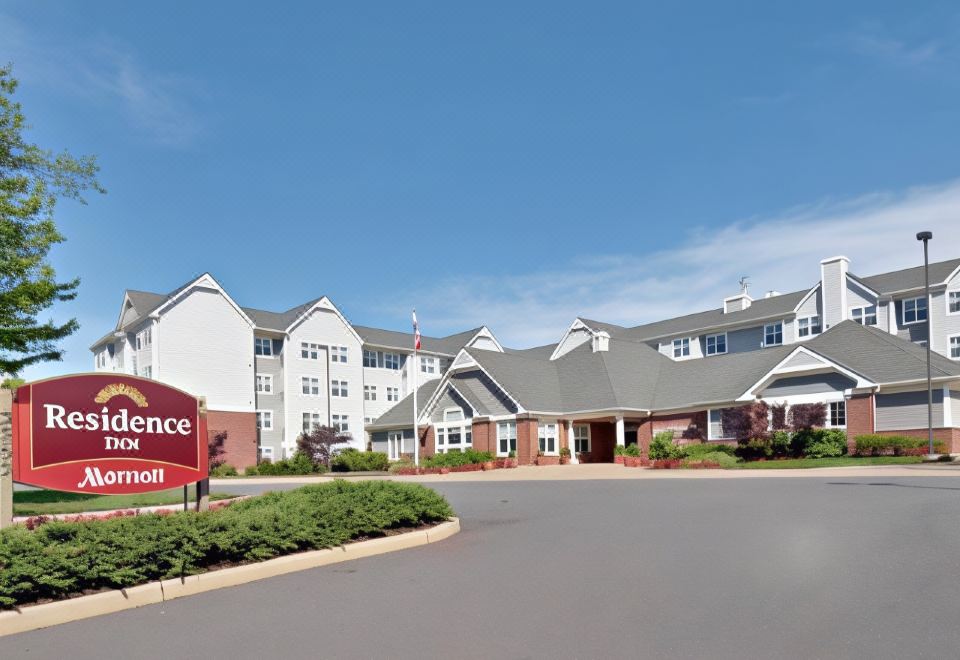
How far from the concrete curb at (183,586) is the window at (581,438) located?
30.9 metres

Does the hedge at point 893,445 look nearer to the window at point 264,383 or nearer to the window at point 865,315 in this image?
the window at point 865,315

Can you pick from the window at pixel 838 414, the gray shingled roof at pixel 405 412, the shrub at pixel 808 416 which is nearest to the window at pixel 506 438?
the gray shingled roof at pixel 405 412

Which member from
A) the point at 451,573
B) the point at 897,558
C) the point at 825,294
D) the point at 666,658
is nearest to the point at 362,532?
the point at 451,573

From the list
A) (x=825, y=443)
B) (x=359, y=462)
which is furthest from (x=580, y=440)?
(x=825, y=443)

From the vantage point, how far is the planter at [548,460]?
39.8m

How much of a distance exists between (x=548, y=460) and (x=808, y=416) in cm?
1279

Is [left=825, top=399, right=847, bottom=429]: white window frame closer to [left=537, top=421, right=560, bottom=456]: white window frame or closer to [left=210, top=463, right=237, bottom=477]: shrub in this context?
[left=537, top=421, right=560, bottom=456]: white window frame

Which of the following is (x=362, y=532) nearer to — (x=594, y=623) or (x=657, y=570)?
(x=657, y=570)

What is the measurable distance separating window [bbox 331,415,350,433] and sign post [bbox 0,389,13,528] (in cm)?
4240

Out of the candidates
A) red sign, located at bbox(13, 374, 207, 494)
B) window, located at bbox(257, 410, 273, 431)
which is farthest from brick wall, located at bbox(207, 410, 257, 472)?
red sign, located at bbox(13, 374, 207, 494)

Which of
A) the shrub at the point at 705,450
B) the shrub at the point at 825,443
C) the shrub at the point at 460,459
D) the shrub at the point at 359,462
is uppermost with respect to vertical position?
the shrub at the point at 825,443

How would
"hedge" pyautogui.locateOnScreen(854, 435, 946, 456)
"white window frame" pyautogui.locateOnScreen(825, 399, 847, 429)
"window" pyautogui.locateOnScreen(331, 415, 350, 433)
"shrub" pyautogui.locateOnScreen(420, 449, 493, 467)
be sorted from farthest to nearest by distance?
"window" pyautogui.locateOnScreen(331, 415, 350, 433), "shrub" pyautogui.locateOnScreen(420, 449, 493, 467), "white window frame" pyautogui.locateOnScreen(825, 399, 847, 429), "hedge" pyautogui.locateOnScreen(854, 435, 946, 456)

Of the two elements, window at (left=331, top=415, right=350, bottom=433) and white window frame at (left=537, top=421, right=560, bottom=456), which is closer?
white window frame at (left=537, top=421, right=560, bottom=456)

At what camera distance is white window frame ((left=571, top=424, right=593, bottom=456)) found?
140ft
